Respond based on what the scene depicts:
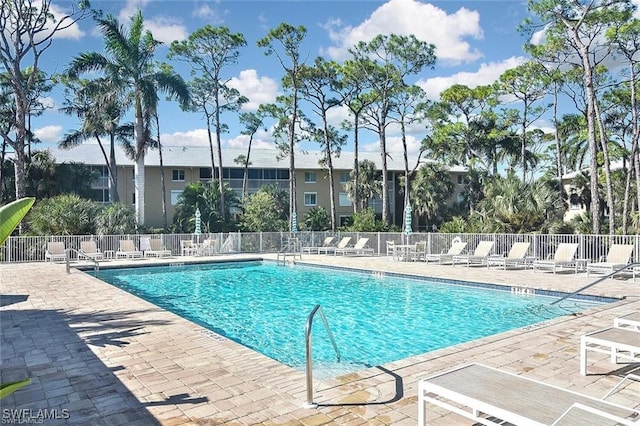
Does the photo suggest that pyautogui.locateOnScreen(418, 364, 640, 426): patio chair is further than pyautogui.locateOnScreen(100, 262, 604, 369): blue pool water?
No

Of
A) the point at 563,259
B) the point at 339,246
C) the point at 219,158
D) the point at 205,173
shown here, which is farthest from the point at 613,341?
the point at 205,173

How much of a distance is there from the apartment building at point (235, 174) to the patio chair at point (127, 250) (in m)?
16.9

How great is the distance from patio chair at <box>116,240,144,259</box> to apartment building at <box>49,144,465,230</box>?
16915mm

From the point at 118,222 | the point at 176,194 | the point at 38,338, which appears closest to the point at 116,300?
the point at 38,338

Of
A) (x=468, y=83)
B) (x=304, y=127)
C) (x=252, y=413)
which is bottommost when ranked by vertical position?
(x=252, y=413)

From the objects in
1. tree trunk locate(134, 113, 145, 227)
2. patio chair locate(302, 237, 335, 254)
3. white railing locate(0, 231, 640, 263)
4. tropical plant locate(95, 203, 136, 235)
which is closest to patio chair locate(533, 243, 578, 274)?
white railing locate(0, 231, 640, 263)

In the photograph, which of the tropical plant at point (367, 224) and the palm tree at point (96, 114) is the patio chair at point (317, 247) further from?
the palm tree at point (96, 114)

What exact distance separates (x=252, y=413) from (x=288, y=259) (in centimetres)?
1690

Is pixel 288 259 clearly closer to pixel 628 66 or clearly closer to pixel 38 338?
pixel 38 338

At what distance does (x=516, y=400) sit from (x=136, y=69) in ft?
86.7

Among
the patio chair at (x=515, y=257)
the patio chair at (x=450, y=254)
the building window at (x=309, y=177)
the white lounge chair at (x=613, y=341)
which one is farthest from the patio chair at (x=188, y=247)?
the building window at (x=309, y=177)

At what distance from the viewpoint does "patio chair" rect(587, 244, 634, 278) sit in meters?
13.4

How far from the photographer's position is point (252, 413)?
415 centimetres

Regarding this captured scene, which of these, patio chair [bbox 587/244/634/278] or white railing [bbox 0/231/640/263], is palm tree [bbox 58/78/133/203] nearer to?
white railing [bbox 0/231/640/263]
